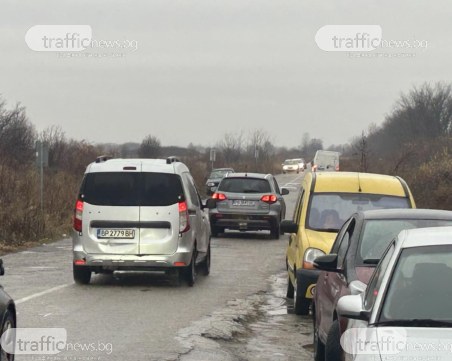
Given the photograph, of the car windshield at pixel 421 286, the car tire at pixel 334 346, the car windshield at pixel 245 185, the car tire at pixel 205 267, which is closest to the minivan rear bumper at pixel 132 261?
the car tire at pixel 205 267

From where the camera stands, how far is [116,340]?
1012cm

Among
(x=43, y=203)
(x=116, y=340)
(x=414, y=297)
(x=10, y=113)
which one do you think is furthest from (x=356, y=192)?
(x=10, y=113)

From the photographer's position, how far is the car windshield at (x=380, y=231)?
8.73m

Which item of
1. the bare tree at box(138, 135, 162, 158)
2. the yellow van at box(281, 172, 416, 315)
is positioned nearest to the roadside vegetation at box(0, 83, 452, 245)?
the bare tree at box(138, 135, 162, 158)

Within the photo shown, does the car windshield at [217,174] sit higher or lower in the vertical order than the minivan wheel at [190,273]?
higher

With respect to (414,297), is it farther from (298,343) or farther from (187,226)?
(187,226)

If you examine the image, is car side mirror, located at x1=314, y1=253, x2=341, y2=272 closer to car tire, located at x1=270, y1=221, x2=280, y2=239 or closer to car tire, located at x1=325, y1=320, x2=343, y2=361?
car tire, located at x1=325, y1=320, x2=343, y2=361

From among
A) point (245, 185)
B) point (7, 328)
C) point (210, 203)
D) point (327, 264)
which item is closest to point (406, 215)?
point (327, 264)

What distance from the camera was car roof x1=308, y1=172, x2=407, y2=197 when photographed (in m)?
13.4

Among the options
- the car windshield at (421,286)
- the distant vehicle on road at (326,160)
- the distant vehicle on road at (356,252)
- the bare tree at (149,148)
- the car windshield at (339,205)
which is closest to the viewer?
the car windshield at (421,286)

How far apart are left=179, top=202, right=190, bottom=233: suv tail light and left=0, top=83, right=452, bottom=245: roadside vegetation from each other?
9147 mm

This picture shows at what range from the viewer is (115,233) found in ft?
48.9

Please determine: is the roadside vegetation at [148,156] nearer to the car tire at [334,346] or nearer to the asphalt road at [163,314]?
the asphalt road at [163,314]

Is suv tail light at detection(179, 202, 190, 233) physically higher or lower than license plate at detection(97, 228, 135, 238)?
higher
